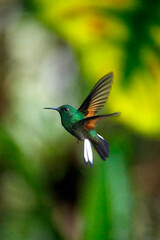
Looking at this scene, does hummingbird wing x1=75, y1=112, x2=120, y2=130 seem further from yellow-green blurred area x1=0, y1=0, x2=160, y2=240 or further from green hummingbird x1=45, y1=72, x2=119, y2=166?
yellow-green blurred area x1=0, y1=0, x2=160, y2=240

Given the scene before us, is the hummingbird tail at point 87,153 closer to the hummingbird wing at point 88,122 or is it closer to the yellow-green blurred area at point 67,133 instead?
the hummingbird wing at point 88,122

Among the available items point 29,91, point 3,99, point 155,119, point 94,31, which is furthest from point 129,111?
point 29,91

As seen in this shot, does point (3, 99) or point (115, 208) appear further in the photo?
point (3, 99)

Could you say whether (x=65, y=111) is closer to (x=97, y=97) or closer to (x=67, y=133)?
(x=97, y=97)

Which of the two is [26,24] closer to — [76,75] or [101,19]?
[76,75]

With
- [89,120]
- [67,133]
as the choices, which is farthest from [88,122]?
[67,133]

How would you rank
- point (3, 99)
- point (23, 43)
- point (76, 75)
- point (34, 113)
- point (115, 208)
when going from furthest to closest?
point (23, 43), point (34, 113), point (3, 99), point (76, 75), point (115, 208)
